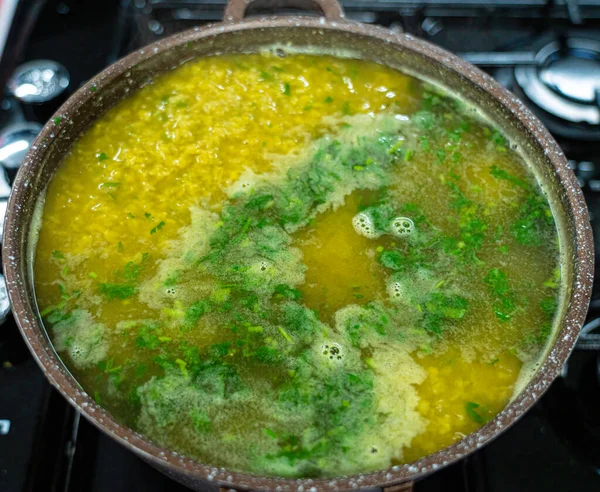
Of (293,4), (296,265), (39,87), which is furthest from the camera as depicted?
(39,87)

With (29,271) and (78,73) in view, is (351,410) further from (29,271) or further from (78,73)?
(78,73)

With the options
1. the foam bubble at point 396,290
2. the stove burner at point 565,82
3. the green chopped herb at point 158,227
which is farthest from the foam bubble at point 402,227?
the stove burner at point 565,82

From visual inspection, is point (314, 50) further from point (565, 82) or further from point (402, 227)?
point (565, 82)

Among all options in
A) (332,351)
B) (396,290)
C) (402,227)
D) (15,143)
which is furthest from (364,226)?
(15,143)

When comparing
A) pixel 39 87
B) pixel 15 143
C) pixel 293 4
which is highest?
pixel 293 4

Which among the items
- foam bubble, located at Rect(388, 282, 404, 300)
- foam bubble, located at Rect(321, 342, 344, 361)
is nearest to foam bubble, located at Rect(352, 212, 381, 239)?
foam bubble, located at Rect(388, 282, 404, 300)

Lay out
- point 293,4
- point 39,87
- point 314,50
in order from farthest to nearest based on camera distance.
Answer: point 39,87 → point 314,50 → point 293,4

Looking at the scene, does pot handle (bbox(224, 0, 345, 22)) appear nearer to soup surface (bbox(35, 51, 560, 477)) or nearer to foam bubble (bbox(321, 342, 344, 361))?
soup surface (bbox(35, 51, 560, 477))
